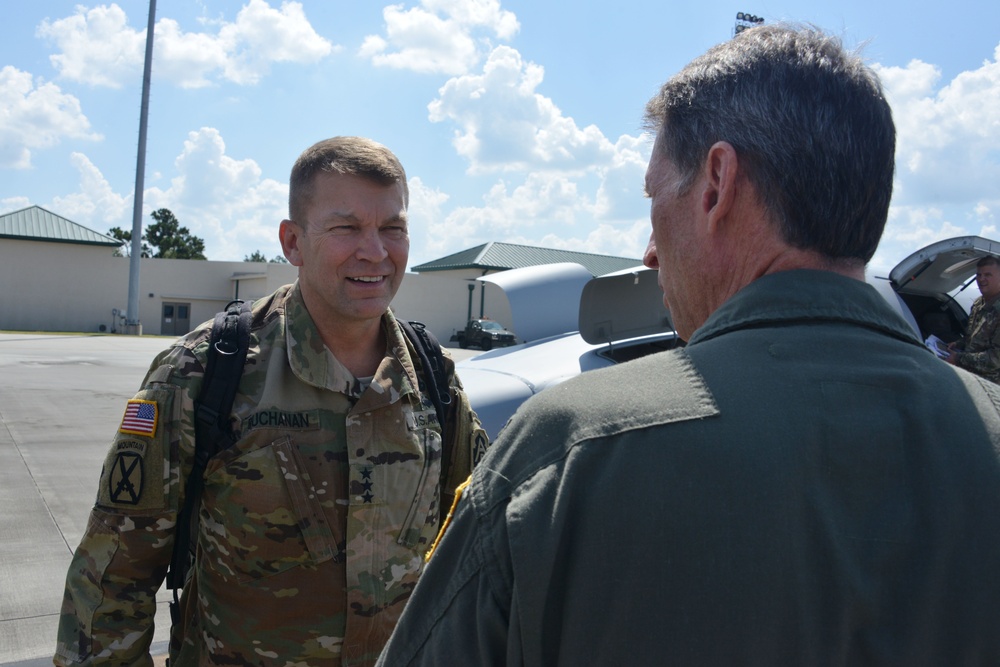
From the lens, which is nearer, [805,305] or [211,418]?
[805,305]

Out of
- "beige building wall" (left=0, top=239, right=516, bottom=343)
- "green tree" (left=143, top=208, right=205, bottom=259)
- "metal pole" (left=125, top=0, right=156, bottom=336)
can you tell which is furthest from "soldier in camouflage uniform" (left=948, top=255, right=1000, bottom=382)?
"green tree" (left=143, top=208, right=205, bottom=259)

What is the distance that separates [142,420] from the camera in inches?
79.4

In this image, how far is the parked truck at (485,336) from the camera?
120 feet

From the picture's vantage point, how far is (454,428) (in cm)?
252

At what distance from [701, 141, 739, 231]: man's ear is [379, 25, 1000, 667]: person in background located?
0.59 feet

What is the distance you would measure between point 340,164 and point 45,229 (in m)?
49.0

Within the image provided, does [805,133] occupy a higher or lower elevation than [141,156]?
lower

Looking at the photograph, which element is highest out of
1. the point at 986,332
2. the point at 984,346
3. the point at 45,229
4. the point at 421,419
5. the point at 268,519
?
the point at 45,229

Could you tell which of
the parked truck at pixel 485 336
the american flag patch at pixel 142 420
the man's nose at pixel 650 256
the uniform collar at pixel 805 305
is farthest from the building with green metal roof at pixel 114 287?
the uniform collar at pixel 805 305

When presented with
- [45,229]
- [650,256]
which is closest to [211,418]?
[650,256]

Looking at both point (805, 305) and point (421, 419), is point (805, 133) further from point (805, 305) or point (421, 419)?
point (421, 419)

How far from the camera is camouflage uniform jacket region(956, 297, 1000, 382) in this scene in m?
6.03

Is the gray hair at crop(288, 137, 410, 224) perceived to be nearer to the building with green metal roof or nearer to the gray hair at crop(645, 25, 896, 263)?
the gray hair at crop(645, 25, 896, 263)

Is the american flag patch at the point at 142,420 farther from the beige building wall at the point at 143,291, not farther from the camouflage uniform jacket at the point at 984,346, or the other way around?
the beige building wall at the point at 143,291
